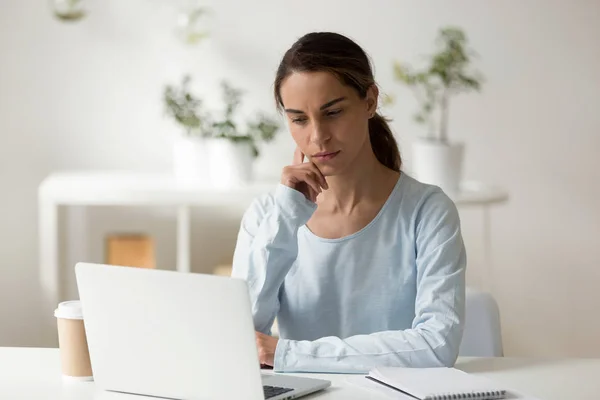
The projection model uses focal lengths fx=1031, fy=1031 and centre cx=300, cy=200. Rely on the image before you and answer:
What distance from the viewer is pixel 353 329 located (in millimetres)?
2025

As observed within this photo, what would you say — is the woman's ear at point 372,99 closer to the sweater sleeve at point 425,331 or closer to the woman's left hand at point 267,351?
the sweater sleeve at point 425,331

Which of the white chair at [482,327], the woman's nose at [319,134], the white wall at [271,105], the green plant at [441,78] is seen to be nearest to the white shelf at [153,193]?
the green plant at [441,78]

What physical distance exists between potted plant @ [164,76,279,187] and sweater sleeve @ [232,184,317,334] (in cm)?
134

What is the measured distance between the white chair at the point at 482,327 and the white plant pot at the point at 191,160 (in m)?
1.56

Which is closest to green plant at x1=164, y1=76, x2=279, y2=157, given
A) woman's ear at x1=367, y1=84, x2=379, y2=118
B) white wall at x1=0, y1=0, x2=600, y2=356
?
white wall at x1=0, y1=0, x2=600, y2=356

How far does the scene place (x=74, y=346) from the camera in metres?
1.72

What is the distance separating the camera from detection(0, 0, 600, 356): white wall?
381 cm

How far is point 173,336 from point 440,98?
8.02 feet

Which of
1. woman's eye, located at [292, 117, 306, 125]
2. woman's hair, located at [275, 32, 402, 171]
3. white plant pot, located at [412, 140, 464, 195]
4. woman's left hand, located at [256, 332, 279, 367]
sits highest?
woman's hair, located at [275, 32, 402, 171]

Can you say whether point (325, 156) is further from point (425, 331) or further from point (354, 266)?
point (425, 331)

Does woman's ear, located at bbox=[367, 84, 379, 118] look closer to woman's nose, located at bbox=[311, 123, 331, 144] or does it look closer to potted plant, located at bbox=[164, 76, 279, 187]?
woman's nose, located at bbox=[311, 123, 331, 144]

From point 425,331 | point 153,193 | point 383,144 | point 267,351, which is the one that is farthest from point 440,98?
point 267,351

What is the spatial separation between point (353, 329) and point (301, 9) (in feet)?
6.71

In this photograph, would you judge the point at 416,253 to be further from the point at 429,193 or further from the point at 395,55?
the point at 395,55
